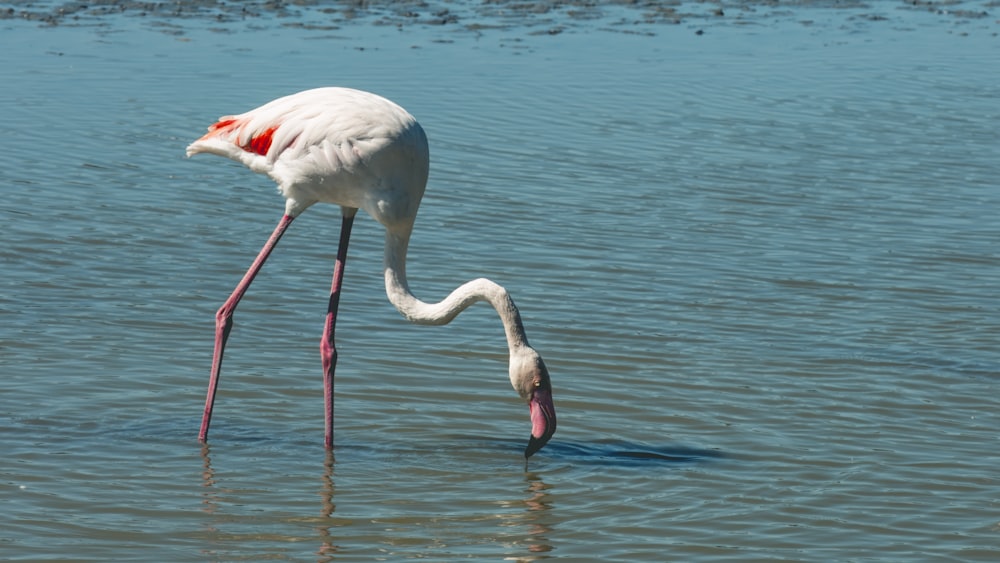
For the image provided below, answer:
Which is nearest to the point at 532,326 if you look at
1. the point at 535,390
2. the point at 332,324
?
the point at 332,324

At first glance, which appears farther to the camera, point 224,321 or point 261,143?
point 224,321

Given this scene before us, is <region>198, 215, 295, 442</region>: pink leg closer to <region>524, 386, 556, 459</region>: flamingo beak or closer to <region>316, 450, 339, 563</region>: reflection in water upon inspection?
<region>316, 450, 339, 563</region>: reflection in water

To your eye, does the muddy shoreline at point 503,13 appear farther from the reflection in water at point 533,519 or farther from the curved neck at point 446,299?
the reflection in water at point 533,519

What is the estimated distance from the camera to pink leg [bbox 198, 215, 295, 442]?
6.84 m

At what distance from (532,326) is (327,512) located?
254 cm

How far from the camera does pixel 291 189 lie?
698 centimetres

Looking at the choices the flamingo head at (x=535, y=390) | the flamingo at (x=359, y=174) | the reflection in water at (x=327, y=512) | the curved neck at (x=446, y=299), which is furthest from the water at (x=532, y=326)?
the curved neck at (x=446, y=299)

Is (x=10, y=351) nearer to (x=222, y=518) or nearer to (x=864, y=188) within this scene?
(x=222, y=518)

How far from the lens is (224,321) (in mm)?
7277

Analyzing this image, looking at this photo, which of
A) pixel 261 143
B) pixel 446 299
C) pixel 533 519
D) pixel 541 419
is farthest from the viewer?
pixel 261 143

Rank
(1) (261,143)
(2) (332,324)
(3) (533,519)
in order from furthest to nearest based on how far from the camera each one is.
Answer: (2) (332,324) → (1) (261,143) → (3) (533,519)

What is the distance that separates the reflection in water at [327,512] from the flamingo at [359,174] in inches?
8.1

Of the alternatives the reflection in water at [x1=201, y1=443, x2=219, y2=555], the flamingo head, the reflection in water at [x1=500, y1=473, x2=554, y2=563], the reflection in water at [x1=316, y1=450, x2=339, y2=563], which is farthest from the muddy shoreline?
the reflection in water at [x1=500, y1=473, x2=554, y2=563]

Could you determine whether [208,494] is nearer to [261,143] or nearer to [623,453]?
[261,143]
